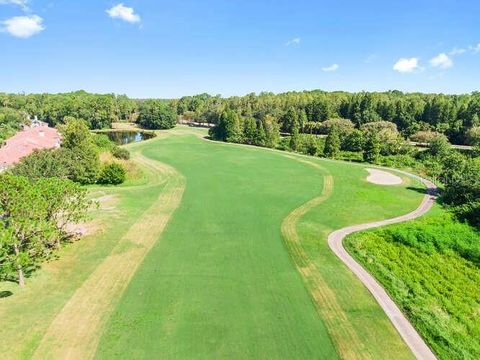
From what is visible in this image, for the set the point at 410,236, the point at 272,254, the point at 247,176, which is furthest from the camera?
the point at 247,176

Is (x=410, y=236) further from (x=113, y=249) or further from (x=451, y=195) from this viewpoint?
(x=113, y=249)

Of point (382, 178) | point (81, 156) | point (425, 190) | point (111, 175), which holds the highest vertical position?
point (81, 156)

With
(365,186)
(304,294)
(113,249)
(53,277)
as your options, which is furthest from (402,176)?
(53,277)

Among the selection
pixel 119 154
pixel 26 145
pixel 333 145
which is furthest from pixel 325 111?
pixel 26 145

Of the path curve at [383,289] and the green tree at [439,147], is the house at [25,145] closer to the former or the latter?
the path curve at [383,289]

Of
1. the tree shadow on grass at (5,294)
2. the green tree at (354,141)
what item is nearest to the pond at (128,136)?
the green tree at (354,141)

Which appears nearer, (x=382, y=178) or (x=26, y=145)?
(x=382, y=178)

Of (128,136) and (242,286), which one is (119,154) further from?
(128,136)
